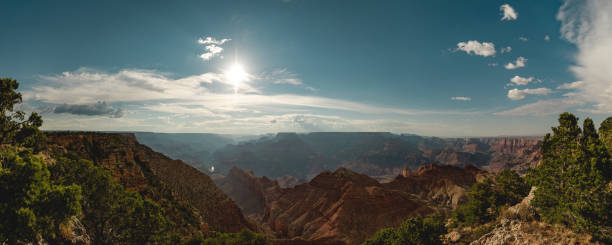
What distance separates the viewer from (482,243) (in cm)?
2116

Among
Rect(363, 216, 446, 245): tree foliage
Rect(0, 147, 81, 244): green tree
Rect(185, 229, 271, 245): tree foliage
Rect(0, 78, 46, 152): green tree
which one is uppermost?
Rect(0, 78, 46, 152): green tree

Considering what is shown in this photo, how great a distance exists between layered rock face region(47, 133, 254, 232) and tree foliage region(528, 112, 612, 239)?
47.7 m

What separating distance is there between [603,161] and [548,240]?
7095mm

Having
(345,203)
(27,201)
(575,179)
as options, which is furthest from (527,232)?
(345,203)

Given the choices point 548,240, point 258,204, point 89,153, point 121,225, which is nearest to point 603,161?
point 548,240

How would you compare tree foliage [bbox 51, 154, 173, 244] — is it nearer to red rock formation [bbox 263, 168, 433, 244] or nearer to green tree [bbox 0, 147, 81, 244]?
green tree [bbox 0, 147, 81, 244]

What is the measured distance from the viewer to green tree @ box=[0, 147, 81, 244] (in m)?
10.3

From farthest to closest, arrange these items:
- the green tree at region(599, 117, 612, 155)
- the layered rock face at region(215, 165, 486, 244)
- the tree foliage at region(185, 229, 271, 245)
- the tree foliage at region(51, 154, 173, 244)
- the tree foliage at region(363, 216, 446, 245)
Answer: the layered rock face at region(215, 165, 486, 244) → the tree foliage at region(185, 229, 271, 245) → the tree foliage at region(363, 216, 446, 245) → the green tree at region(599, 117, 612, 155) → the tree foliage at region(51, 154, 173, 244)

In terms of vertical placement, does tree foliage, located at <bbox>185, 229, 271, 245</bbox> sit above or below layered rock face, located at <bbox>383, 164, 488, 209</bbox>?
above

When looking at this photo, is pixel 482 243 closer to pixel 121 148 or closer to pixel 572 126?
pixel 572 126

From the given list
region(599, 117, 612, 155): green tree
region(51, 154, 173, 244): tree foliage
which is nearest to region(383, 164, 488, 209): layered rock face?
region(599, 117, 612, 155): green tree

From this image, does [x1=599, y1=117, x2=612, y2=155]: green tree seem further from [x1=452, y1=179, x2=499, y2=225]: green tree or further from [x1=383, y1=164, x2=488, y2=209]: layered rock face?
[x1=383, y1=164, x2=488, y2=209]: layered rock face

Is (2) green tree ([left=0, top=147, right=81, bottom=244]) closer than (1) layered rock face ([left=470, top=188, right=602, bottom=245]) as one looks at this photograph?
Yes

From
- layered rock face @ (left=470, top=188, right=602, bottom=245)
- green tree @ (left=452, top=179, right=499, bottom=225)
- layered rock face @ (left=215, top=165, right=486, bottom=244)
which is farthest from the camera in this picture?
layered rock face @ (left=215, top=165, right=486, bottom=244)
